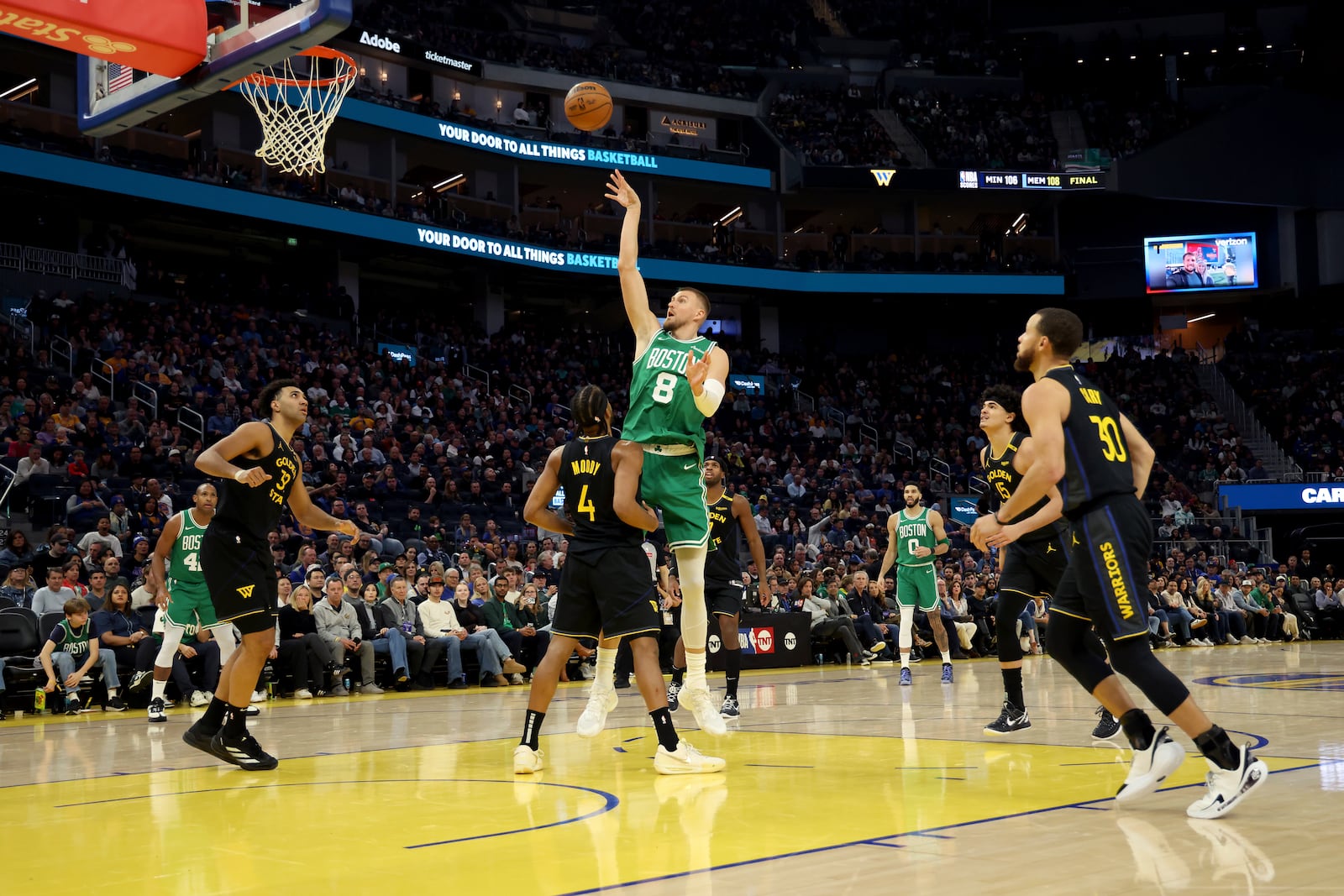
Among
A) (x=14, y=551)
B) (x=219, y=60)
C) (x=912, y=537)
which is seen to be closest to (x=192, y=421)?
(x=14, y=551)

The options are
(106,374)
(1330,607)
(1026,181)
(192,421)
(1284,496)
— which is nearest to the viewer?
(192,421)

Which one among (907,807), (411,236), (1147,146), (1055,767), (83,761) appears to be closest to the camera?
(907,807)

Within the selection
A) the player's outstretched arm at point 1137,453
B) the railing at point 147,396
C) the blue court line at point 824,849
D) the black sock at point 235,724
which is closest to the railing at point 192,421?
the railing at point 147,396

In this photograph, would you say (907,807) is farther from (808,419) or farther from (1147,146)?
(1147,146)

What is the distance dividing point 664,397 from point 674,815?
2.71 metres

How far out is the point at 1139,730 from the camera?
18.4ft

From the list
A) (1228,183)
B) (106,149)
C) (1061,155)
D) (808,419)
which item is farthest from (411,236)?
(1228,183)

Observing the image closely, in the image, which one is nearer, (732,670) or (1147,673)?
(1147,673)

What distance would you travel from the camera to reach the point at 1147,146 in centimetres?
4344

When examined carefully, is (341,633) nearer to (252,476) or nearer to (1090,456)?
(252,476)

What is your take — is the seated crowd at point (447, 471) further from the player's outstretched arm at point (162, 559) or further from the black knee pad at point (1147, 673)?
the black knee pad at point (1147, 673)

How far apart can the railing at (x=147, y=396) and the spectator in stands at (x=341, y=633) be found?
29.8 feet

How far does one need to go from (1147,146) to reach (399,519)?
105 ft

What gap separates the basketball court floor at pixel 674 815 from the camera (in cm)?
429
